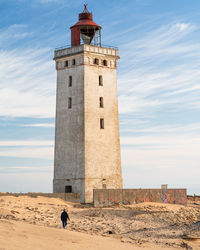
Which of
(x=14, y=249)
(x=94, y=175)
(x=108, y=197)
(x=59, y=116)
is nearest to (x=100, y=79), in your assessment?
(x=59, y=116)

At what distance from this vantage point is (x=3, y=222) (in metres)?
16.5

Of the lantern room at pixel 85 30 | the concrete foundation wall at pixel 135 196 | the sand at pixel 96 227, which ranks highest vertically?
the lantern room at pixel 85 30

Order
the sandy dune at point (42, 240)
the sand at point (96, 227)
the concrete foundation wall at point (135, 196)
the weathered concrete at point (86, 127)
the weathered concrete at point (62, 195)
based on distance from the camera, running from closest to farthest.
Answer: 1. the sandy dune at point (42, 240)
2. the sand at point (96, 227)
3. the concrete foundation wall at point (135, 196)
4. the weathered concrete at point (62, 195)
5. the weathered concrete at point (86, 127)

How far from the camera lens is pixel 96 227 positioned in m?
23.8

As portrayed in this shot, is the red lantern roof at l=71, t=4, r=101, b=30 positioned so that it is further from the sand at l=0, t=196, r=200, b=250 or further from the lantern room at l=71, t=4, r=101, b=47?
the sand at l=0, t=196, r=200, b=250

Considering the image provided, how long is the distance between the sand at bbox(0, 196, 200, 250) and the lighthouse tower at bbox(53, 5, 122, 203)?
240 inches

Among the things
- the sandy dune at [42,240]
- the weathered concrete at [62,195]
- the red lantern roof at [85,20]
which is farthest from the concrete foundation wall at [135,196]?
the red lantern roof at [85,20]

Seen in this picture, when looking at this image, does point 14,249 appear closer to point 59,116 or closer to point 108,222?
point 108,222

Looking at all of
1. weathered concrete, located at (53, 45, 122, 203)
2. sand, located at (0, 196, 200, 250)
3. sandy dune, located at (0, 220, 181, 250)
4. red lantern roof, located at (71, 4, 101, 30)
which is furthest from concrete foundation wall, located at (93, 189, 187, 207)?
red lantern roof, located at (71, 4, 101, 30)

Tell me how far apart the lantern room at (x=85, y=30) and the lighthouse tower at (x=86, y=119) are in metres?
0.13

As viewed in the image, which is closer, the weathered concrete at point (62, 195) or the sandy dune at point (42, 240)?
the sandy dune at point (42, 240)

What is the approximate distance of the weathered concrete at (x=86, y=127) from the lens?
41.8 m

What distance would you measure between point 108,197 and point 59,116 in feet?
43.4

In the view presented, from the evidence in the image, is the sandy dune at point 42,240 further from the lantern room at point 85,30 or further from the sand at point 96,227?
the lantern room at point 85,30
